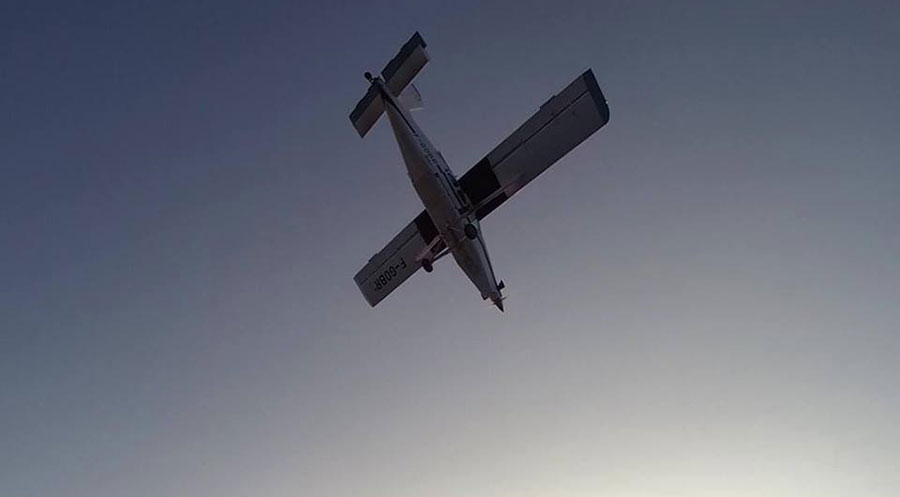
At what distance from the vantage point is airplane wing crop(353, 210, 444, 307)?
2367cm

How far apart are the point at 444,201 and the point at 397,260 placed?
520cm

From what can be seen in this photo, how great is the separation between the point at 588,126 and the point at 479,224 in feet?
14.4

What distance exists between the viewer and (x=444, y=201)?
20.1 m

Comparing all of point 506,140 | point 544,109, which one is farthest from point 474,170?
point 544,109

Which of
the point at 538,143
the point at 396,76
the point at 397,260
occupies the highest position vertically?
the point at 396,76

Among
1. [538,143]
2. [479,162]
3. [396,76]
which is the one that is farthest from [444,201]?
[396,76]

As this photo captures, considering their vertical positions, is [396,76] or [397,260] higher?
[396,76]

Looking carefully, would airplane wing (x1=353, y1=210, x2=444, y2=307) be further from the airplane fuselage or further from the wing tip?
the wing tip

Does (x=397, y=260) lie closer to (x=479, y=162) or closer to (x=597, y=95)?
(x=479, y=162)

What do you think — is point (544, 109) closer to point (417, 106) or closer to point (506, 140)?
point (506, 140)

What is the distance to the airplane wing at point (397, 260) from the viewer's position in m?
23.7

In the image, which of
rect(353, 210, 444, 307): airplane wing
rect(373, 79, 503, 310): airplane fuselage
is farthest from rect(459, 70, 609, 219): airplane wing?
rect(353, 210, 444, 307): airplane wing

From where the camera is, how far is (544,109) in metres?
20.5

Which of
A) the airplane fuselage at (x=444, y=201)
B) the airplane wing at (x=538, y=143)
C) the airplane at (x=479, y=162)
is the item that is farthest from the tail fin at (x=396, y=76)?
the airplane wing at (x=538, y=143)
